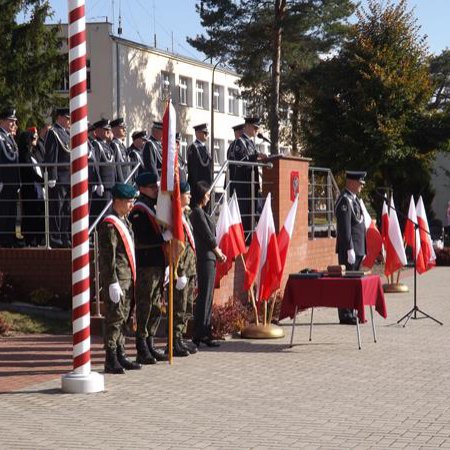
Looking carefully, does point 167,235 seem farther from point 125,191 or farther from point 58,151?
point 58,151

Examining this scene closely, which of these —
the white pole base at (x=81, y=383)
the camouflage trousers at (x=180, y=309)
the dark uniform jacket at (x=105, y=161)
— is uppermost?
the dark uniform jacket at (x=105, y=161)

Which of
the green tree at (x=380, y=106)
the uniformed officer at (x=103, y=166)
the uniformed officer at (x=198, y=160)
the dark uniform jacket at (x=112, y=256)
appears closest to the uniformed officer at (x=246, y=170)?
the uniformed officer at (x=198, y=160)

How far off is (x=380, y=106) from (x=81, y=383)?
25.2 m

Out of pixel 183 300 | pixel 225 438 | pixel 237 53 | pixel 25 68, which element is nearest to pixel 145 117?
pixel 237 53

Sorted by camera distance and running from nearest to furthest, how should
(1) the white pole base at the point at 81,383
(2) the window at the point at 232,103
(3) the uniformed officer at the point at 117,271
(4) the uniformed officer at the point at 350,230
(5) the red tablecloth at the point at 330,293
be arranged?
(1) the white pole base at the point at 81,383
(3) the uniformed officer at the point at 117,271
(5) the red tablecloth at the point at 330,293
(4) the uniformed officer at the point at 350,230
(2) the window at the point at 232,103

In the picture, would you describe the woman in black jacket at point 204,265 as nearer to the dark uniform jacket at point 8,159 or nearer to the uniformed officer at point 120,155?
the uniformed officer at point 120,155

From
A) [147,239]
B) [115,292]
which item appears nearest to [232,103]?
[147,239]

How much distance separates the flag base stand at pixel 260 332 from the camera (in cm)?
1432

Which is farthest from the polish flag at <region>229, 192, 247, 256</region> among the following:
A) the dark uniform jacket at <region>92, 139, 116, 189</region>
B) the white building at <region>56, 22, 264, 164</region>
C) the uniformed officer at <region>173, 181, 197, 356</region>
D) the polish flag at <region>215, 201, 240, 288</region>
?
the white building at <region>56, 22, 264, 164</region>

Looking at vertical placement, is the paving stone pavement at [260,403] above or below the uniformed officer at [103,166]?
below

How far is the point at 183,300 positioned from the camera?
12609mm

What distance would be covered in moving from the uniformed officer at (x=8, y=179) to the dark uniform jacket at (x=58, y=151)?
1.65ft

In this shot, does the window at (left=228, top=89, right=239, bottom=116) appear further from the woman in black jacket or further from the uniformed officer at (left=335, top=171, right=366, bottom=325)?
the woman in black jacket

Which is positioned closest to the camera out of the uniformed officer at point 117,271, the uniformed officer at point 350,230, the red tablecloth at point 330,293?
the uniformed officer at point 117,271
